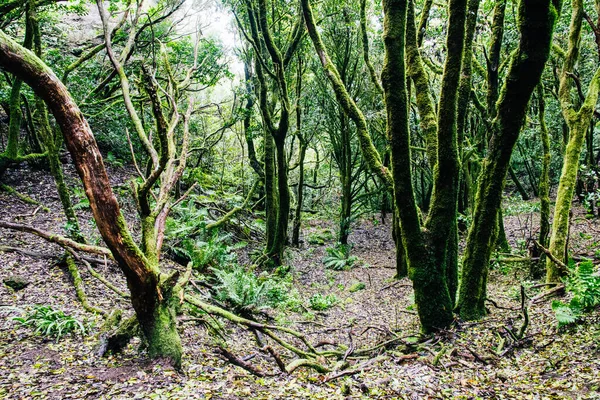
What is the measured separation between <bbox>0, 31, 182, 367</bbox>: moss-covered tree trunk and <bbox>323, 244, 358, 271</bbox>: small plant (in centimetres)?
891

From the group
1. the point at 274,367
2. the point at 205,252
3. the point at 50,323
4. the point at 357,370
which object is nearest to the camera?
the point at 357,370

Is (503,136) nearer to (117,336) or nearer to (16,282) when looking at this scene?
(117,336)

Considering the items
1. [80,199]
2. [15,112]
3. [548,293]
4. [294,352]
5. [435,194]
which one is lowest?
[294,352]

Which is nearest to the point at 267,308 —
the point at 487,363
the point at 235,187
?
the point at 487,363

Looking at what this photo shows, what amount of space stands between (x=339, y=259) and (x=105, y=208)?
10336 mm

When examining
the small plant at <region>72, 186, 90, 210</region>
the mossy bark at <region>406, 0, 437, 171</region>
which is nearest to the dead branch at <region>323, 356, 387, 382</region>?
the mossy bark at <region>406, 0, 437, 171</region>

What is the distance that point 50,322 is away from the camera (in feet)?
14.1

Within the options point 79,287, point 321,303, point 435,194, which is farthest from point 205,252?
point 435,194

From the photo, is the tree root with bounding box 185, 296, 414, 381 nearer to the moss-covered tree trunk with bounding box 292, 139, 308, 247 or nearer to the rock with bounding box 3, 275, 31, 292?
the rock with bounding box 3, 275, 31, 292

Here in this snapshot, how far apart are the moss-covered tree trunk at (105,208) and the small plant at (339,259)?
29.2 ft

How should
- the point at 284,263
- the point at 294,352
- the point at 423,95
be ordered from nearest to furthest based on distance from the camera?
the point at 294,352, the point at 423,95, the point at 284,263

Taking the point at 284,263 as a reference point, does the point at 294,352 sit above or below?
below

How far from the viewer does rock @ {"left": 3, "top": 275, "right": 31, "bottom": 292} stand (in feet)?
17.6

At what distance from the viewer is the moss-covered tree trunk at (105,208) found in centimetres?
301
